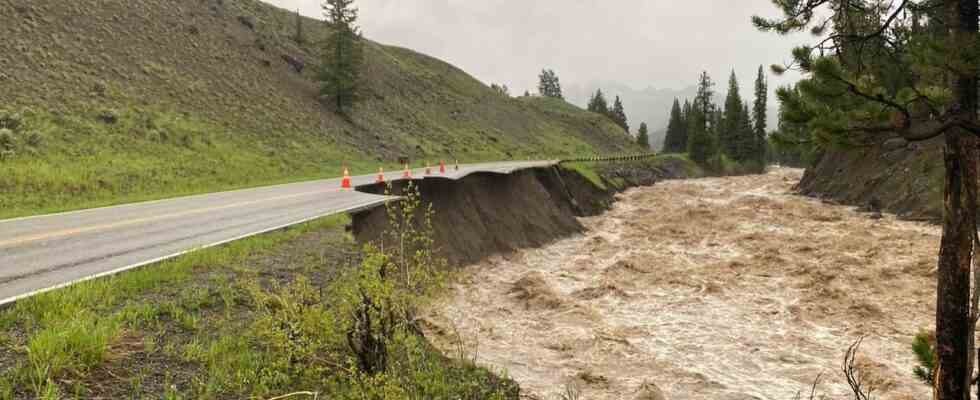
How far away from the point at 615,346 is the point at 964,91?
7.09m

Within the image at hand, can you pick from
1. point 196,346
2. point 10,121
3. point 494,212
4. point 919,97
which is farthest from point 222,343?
point 10,121

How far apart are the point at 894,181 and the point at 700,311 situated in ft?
88.9

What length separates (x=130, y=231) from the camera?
920 centimetres

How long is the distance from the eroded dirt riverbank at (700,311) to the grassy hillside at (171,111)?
1198 cm

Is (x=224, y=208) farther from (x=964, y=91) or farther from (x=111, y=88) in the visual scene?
(x=111, y=88)

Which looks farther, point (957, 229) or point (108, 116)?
point (108, 116)

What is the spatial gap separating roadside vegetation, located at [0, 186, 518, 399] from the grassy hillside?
9.58m

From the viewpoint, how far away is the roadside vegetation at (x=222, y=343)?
4199 millimetres

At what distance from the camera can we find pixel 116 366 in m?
4.37

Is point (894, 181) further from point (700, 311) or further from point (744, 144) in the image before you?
point (744, 144)

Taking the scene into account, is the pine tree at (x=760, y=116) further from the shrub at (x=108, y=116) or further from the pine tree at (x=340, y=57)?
the shrub at (x=108, y=116)

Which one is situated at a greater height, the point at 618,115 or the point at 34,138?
the point at 618,115

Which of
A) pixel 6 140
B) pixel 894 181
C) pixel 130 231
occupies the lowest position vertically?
pixel 130 231

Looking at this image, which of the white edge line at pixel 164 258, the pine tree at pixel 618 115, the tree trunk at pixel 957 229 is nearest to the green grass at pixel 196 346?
the white edge line at pixel 164 258
